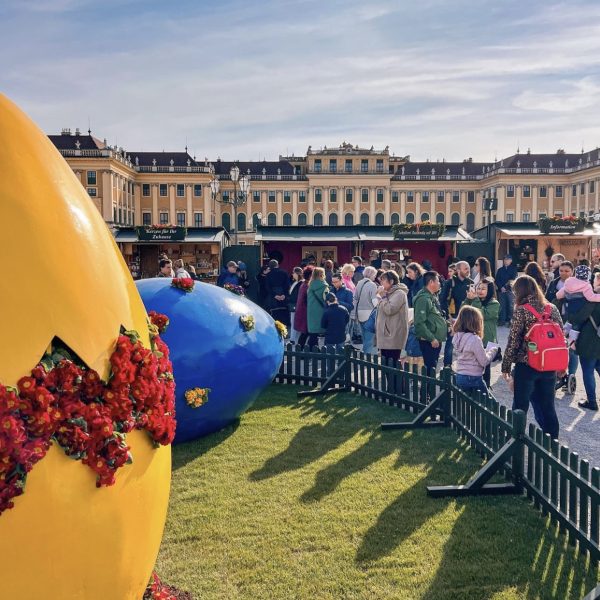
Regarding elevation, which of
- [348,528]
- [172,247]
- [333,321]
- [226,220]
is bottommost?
[348,528]

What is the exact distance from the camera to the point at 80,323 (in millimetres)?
3086

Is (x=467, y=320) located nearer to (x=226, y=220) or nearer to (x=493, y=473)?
(x=493, y=473)

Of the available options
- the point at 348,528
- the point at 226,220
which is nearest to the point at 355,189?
the point at 226,220

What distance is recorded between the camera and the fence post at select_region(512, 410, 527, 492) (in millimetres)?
5965

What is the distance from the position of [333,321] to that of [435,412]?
3615mm

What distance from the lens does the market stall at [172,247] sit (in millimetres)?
26292

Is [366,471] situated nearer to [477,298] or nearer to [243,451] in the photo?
[243,451]

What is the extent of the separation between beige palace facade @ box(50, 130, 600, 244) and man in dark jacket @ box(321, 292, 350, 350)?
245 ft

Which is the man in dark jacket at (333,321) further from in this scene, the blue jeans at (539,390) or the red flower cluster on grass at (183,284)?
the blue jeans at (539,390)

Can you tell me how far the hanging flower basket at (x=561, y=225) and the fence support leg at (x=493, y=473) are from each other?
22.4 meters

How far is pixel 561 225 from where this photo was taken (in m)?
26.5

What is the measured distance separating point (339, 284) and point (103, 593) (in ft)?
33.8

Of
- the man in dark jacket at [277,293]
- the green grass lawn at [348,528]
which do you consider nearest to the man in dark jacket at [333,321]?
the man in dark jacket at [277,293]

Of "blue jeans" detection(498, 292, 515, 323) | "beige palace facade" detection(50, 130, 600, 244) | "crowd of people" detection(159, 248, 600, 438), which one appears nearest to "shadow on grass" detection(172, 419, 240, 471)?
"crowd of people" detection(159, 248, 600, 438)
